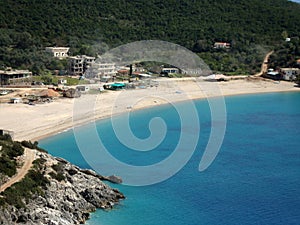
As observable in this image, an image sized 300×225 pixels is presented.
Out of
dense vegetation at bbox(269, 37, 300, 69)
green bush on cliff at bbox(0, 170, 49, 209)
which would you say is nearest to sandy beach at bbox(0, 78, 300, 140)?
dense vegetation at bbox(269, 37, 300, 69)

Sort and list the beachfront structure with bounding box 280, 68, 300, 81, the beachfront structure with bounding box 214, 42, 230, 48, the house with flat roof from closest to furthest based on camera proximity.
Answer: the house with flat roof, the beachfront structure with bounding box 280, 68, 300, 81, the beachfront structure with bounding box 214, 42, 230, 48

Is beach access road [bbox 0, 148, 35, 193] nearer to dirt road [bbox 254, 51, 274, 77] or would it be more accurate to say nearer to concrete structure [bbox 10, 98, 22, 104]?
concrete structure [bbox 10, 98, 22, 104]

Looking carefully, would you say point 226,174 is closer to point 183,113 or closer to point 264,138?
point 264,138


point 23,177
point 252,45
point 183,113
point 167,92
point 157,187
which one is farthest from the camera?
point 252,45

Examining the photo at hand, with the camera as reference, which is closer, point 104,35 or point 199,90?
point 199,90

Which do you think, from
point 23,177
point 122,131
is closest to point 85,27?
point 122,131

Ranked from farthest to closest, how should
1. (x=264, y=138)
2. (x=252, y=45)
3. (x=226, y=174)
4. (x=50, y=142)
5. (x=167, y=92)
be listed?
(x=252, y=45) < (x=167, y=92) < (x=264, y=138) < (x=50, y=142) < (x=226, y=174)

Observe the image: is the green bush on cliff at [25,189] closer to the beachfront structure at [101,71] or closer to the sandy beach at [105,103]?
the sandy beach at [105,103]
